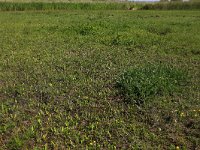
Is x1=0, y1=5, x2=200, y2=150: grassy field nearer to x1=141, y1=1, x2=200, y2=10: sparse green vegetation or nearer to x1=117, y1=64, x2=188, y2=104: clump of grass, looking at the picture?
x1=117, y1=64, x2=188, y2=104: clump of grass

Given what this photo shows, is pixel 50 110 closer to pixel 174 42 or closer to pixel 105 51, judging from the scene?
pixel 105 51

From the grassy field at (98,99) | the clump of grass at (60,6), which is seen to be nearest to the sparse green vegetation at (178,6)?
the clump of grass at (60,6)

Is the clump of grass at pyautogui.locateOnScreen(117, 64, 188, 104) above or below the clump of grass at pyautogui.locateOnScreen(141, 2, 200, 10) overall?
below

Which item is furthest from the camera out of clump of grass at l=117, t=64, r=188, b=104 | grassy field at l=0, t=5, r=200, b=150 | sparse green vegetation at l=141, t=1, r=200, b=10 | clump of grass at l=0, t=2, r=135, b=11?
sparse green vegetation at l=141, t=1, r=200, b=10

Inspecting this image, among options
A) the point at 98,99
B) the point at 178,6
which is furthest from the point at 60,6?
the point at 98,99

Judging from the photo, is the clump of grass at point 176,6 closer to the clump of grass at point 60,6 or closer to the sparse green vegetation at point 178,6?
the sparse green vegetation at point 178,6

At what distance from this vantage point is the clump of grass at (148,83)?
13.8 feet

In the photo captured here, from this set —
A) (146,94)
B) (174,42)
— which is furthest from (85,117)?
(174,42)

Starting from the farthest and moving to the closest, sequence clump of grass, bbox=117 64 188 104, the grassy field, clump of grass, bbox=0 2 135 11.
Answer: clump of grass, bbox=0 2 135 11
clump of grass, bbox=117 64 188 104
the grassy field

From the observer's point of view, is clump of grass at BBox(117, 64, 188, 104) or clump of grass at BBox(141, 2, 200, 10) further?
clump of grass at BBox(141, 2, 200, 10)

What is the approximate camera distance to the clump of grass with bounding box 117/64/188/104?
421cm

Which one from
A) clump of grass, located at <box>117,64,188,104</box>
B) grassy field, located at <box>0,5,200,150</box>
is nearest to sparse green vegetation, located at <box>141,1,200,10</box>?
grassy field, located at <box>0,5,200,150</box>

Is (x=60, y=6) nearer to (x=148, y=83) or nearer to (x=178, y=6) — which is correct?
(x=178, y=6)

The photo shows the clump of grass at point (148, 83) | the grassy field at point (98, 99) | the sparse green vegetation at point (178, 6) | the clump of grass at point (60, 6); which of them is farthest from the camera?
the sparse green vegetation at point (178, 6)
